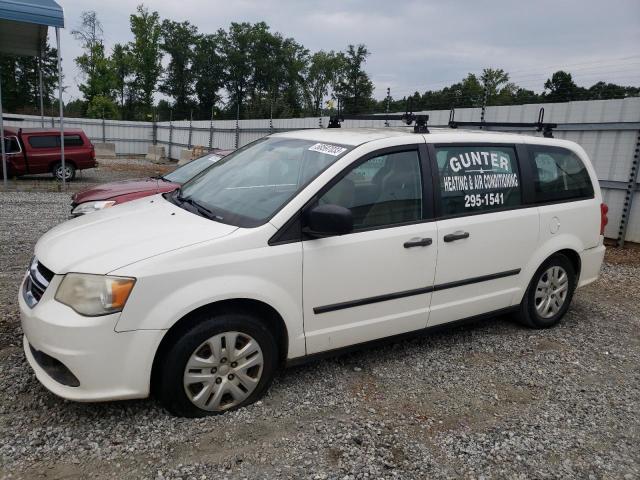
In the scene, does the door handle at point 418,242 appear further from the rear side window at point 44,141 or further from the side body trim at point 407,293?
the rear side window at point 44,141

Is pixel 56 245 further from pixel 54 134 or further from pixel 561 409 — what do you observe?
pixel 54 134

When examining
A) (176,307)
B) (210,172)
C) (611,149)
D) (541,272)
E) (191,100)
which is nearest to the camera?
(176,307)

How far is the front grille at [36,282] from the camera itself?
9.12ft

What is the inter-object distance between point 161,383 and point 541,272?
335cm

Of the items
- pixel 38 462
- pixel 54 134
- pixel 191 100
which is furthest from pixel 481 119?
pixel 191 100

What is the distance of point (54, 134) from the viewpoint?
15828 millimetres

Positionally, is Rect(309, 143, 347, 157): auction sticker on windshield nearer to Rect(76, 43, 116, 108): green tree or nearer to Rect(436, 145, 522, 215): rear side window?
Rect(436, 145, 522, 215): rear side window

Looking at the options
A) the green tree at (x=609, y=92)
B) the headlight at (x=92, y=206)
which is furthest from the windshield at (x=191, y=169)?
the green tree at (x=609, y=92)

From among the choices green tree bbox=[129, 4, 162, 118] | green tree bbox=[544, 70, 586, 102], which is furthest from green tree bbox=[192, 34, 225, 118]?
green tree bbox=[544, 70, 586, 102]

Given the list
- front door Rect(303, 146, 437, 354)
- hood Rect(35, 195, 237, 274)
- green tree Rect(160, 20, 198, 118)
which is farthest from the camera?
green tree Rect(160, 20, 198, 118)

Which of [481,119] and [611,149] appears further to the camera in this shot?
[481,119]

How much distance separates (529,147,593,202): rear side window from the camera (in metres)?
4.25

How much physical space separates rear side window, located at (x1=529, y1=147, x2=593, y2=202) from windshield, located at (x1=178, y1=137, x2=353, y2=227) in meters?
1.94

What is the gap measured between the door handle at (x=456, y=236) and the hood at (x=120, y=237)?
1.58 metres
